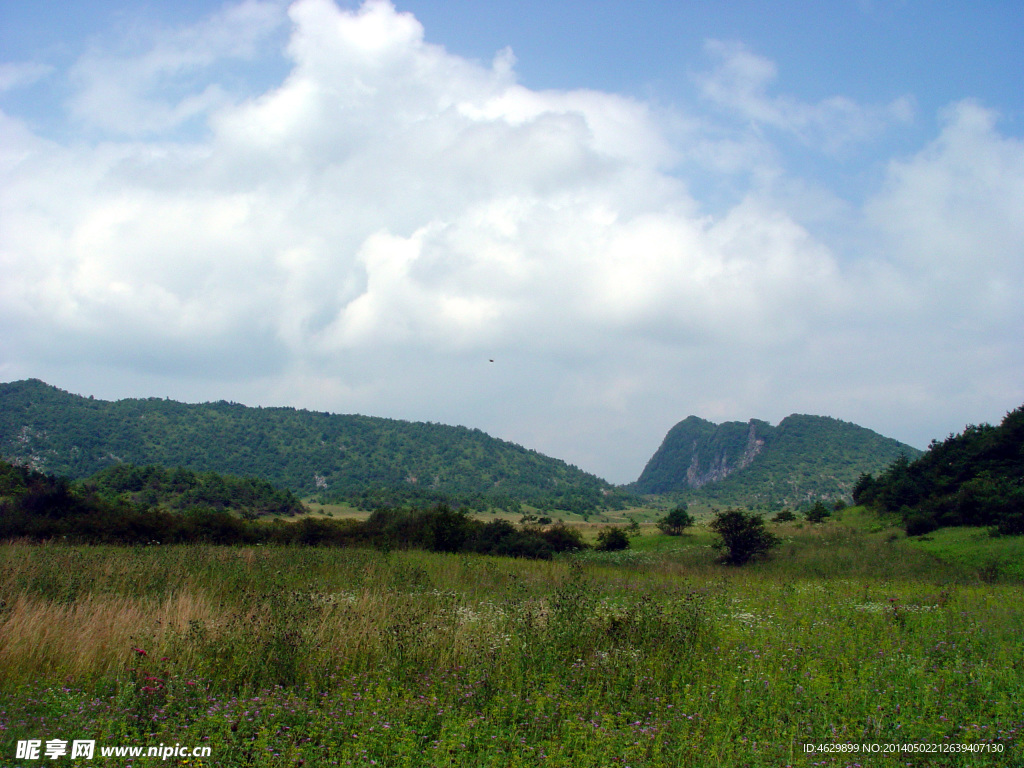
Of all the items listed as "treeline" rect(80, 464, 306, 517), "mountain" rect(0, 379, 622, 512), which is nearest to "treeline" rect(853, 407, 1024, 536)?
"treeline" rect(80, 464, 306, 517)

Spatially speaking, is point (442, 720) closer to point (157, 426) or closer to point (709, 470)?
point (157, 426)

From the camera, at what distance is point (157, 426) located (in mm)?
111750

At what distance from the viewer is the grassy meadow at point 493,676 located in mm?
4848

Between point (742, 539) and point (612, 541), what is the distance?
367 inches

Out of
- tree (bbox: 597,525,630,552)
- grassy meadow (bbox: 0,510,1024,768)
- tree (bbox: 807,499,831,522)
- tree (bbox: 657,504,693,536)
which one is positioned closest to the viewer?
grassy meadow (bbox: 0,510,1024,768)

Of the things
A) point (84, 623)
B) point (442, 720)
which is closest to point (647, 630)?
point (442, 720)

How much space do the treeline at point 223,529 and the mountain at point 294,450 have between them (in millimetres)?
52341

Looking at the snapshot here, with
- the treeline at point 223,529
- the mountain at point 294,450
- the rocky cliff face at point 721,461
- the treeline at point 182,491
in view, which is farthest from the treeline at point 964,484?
the rocky cliff face at point 721,461

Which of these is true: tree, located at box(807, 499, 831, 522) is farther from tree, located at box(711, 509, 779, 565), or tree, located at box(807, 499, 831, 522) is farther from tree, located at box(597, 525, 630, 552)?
tree, located at box(597, 525, 630, 552)

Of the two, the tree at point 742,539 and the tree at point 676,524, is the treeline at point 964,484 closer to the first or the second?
the tree at point 742,539

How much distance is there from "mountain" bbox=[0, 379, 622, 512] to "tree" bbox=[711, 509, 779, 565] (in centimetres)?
5850

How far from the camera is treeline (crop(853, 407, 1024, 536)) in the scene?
23.1 meters

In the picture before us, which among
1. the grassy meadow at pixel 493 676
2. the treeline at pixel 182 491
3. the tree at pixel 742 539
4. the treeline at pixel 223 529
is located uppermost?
the grassy meadow at pixel 493 676

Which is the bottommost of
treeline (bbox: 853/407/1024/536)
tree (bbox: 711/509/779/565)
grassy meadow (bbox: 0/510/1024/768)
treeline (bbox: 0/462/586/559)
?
treeline (bbox: 0/462/586/559)
